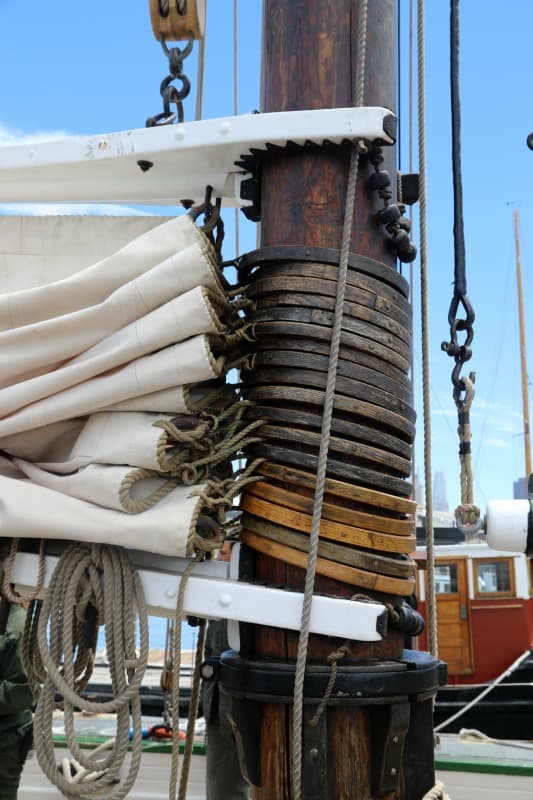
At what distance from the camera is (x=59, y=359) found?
193 centimetres

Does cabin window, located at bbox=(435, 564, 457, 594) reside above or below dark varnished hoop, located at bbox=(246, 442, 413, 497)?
above

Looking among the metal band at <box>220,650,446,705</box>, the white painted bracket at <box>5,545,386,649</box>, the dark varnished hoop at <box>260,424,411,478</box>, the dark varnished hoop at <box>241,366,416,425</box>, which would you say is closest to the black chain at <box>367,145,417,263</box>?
the dark varnished hoop at <box>241,366,416,425</box>

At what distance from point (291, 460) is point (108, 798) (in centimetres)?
81

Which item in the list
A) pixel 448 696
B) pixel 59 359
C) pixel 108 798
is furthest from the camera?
pixel 448 696

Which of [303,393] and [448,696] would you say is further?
[448,696]

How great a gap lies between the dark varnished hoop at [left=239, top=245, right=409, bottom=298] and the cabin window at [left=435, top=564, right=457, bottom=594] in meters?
8.92

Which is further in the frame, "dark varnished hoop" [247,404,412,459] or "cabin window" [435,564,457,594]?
"cabin window" [435,564,457,594]

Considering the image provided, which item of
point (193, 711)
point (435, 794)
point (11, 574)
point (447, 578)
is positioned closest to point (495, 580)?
point (447, 578)

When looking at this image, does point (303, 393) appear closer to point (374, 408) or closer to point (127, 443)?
point (374, 408)

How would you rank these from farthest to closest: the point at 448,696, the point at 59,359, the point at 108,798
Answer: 1. the point at 448,696
2. the point at 59,359
3. the point at 108,798

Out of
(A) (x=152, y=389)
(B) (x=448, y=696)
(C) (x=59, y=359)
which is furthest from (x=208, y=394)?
(B) (x=448, y=696)

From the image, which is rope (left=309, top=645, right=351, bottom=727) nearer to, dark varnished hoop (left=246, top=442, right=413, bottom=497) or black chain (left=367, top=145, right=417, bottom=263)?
dark varnished hoop (left=246, top=442, right=413, bottom=497)

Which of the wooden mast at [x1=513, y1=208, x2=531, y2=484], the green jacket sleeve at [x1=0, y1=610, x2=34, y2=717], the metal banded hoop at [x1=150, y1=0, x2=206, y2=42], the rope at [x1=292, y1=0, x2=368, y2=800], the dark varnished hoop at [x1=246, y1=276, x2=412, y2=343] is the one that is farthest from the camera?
the wooden mast at [x1=513, y1=208, x2=531, y2=484]

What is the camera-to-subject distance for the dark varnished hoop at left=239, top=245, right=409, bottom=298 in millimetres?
1896
